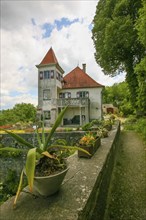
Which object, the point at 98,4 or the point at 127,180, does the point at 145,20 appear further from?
the point at 98,4

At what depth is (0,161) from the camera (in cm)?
878

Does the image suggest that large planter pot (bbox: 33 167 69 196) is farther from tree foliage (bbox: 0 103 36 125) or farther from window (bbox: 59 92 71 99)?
tree foliage (bbox: 0 103 36 125)

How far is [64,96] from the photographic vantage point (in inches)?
867

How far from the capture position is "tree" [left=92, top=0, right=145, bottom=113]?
13547 mm

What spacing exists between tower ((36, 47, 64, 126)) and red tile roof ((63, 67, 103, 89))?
2180 mm

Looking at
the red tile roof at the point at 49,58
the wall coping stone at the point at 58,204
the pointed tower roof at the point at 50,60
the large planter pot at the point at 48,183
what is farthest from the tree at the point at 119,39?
the large planter pot at the point at 48,183

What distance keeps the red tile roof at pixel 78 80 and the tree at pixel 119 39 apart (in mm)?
4133

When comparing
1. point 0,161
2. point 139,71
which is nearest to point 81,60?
point 139,71

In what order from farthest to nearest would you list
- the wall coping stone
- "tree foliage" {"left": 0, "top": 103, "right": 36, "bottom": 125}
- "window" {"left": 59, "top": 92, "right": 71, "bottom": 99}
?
1. "tree foliage" {"left": 0, "top": 103, "right": 36, "bottom": 125}
2. "window" {"left": 59, "top": 92, "right": 71, "bottom": 99}
3. the wall coping stone

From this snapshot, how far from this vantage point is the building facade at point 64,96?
66.5 ft

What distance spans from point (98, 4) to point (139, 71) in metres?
14.0

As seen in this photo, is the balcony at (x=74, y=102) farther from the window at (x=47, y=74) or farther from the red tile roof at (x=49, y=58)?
the red tile roof at (x=49, y=58)

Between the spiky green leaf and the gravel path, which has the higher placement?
the spiky green leaf

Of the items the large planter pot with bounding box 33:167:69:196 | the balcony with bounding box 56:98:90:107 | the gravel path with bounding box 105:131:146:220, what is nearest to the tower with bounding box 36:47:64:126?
the balcony with bounding box 56:98:90:107
